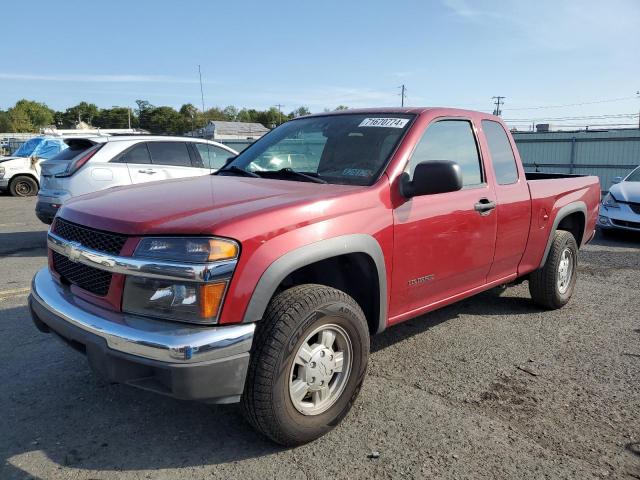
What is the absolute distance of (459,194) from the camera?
147 inches

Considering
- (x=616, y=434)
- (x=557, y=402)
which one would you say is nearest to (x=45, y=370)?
(x=557, y=402)

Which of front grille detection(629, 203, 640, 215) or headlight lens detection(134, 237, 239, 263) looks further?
front grille detection(629, 203, 640, 215)

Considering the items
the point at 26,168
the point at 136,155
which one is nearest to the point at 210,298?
the point at 136,155

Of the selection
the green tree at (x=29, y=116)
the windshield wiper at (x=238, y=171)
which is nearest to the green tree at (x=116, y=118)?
the green tree at (x=29, y=116)

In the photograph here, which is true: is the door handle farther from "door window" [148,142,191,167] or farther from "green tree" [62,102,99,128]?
"green tree" [62,102,99,128]

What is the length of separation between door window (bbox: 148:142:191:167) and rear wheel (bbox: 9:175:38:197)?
34.8 feet

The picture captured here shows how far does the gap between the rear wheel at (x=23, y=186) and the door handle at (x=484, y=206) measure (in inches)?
651

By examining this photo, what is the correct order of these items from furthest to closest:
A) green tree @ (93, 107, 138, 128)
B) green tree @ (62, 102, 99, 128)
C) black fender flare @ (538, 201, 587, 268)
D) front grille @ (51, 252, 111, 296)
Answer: green tree @ (62, 102, 99, 128), green tree @ (93, 107, 138, 128), black fender flare @ (538, 201, 587, 268), front grille @ (51, 252, 111, 296)

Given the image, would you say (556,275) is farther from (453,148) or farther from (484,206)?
(453,148)

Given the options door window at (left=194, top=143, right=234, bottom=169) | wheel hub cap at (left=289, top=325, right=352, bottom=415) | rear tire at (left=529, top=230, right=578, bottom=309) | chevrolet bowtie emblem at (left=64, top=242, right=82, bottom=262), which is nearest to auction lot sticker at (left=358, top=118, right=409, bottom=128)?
wheel hub cap at (left=289, top=325, right=352, bottom=415)

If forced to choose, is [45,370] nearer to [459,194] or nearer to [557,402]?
[459,194]

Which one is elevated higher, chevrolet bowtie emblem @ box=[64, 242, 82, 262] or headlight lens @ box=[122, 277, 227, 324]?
chevrolet bowtie emblem @ box=[64, 242, 82, 262]

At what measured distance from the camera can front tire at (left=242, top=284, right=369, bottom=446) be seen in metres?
2.53

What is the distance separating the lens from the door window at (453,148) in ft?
11.9
